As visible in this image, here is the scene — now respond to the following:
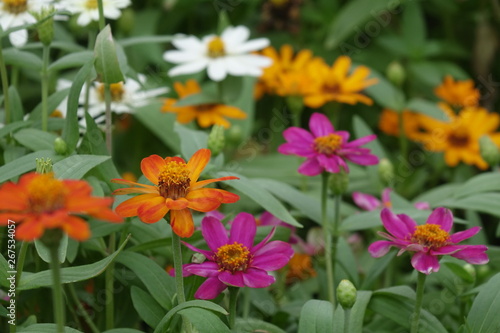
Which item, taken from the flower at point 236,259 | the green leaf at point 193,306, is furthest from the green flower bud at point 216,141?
the green leaf at point 193,306

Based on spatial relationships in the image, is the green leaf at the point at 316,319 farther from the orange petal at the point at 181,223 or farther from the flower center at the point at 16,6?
the flower center at the point at 16,6

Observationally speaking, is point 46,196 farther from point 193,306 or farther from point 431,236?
point 431,236

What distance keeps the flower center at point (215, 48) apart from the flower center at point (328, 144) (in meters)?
0.48

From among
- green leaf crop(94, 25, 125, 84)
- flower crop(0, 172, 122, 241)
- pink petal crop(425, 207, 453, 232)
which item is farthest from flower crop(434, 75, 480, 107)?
flower crop(0, 172, 122, 241)

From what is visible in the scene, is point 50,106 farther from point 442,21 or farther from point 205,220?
point 442,21

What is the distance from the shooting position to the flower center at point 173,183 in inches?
25.9

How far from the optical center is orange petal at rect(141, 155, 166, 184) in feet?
2.27

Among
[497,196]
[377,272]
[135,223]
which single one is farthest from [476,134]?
[135,223]

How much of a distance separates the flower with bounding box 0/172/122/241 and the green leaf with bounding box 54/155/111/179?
0.18m

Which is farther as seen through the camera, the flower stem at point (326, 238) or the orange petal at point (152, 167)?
the flower stem at point (326, 238)

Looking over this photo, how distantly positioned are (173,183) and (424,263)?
247 mm

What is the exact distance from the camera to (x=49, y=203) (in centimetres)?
50

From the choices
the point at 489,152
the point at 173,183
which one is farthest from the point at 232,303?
the point at 489,152

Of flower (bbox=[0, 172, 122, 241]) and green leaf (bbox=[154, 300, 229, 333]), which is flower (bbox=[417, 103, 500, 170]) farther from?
flower (bbox=[0, 172, 122, 241])
